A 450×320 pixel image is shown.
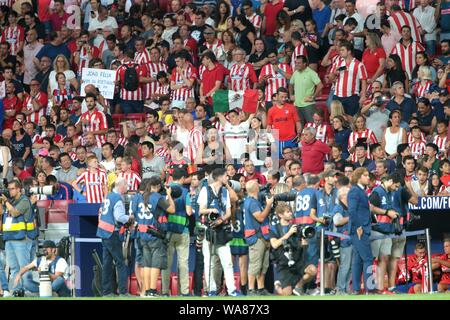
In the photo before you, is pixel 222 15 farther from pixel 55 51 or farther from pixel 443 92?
pixel 443 92

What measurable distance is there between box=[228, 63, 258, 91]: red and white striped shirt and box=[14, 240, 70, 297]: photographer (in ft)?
21.9

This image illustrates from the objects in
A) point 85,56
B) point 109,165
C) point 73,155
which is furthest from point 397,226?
point 85,56

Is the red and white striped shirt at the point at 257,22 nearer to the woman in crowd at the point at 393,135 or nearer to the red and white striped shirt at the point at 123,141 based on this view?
the red and white striped shirt at the point at 123,141

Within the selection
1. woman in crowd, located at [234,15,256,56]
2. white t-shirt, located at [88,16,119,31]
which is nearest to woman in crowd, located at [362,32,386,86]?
woman in crowd, located at [234,15,256,56]

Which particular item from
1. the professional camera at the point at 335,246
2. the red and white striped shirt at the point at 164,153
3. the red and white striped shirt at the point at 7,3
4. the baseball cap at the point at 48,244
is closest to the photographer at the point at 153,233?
the baseball cap at the point at 48,244

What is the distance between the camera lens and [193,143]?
78.1ft

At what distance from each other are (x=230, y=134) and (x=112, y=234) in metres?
4.35

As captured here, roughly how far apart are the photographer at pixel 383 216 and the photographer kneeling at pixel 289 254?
0.91 meters

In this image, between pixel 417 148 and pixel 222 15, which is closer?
pixel 417 148

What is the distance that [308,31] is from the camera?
2652 cm

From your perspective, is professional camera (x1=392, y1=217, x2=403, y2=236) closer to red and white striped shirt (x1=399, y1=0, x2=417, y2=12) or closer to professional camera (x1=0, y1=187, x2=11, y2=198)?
professional camera (x1=0, y1=187, x2=11, y2=198)

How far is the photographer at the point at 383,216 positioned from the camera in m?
19.4

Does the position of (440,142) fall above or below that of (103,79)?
below
